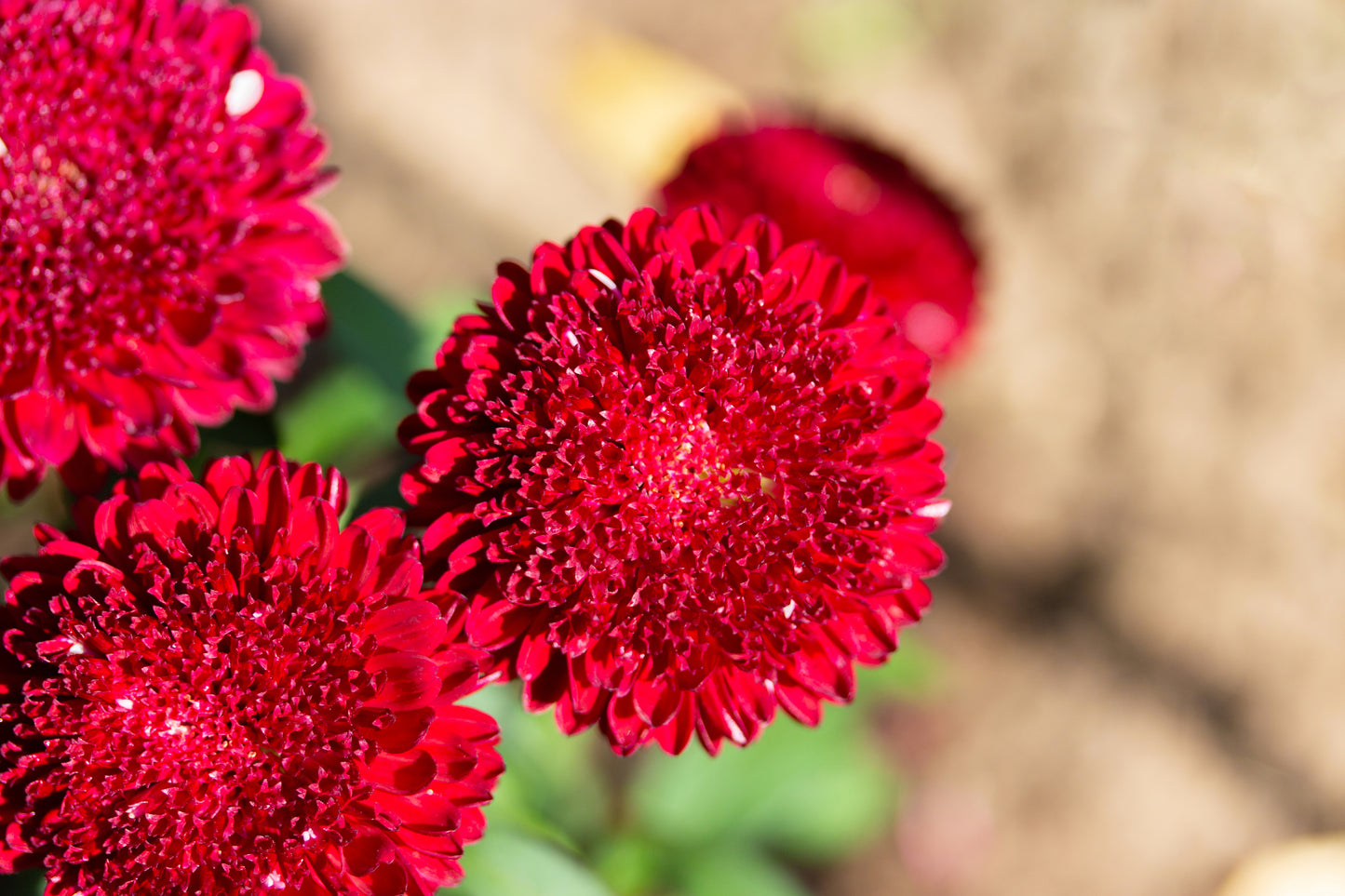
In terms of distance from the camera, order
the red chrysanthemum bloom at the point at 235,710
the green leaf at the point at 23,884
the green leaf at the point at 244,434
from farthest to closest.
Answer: the green leaf at the point at 244,434, the green leaf at the point at 23,884, the red chrysanthemum bloom at the point at 235,710

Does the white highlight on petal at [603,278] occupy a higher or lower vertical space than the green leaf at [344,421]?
higher

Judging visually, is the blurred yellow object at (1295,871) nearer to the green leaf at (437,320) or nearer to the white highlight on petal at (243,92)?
the green leaf at (437,320)

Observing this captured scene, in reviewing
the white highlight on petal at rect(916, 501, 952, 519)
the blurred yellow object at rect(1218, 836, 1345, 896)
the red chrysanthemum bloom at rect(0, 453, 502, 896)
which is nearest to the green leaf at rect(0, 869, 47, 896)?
the red chrysanthemum bloom at rect(0, 453, 502, 896)

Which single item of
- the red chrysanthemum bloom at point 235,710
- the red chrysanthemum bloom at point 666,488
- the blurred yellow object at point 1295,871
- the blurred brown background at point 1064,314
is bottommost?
the red chrysanthemum bloom at point 235,710

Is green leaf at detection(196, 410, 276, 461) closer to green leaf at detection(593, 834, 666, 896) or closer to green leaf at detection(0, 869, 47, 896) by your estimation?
green leaf at detection(0, 869, 47, 896)

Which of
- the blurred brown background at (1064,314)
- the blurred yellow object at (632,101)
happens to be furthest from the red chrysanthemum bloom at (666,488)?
the blurred yellow object at (632,101)

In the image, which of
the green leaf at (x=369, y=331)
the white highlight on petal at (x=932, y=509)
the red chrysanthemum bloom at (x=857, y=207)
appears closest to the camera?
the white highlight on petal at (x=932, y=509)

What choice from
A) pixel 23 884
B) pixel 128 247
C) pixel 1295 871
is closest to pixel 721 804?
pixel 23 884
